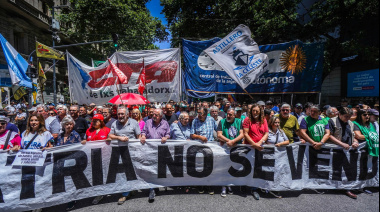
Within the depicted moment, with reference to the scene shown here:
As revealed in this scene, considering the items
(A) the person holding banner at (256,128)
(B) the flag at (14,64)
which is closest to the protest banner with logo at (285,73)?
(A) the person holding banner at (256,128)

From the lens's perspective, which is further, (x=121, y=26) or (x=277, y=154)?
(x=121, y=26)

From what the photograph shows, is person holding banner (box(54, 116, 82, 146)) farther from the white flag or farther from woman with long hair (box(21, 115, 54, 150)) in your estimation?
the white flag

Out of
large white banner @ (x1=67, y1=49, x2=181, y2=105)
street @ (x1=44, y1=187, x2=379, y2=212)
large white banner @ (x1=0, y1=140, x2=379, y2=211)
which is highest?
large white banner @ (x1=67, y1=49, x2=181, y2=105)

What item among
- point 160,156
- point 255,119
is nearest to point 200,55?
point 255,119

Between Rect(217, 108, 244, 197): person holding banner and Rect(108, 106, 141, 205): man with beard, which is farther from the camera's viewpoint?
Rect(217, 108, 244, 197): person holding banner

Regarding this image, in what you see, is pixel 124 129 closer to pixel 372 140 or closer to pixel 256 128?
pixel 256 128

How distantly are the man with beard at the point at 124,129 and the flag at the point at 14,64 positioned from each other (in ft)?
11.9

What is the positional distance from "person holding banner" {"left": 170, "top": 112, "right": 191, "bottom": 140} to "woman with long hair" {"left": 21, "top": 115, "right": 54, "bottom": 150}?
2.26 meters

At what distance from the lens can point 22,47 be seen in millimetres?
18000

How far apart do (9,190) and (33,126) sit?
3.53ft

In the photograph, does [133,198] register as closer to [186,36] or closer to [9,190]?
[9,190]

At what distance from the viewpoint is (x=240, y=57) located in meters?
5.16

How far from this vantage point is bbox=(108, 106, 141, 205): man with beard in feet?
11.9

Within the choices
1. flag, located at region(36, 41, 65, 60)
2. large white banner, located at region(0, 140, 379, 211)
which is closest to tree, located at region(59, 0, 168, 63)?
flag, located at region(36, 41, 65, 60)
